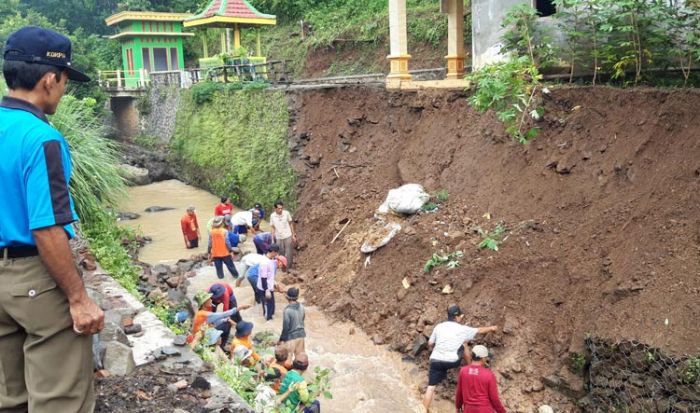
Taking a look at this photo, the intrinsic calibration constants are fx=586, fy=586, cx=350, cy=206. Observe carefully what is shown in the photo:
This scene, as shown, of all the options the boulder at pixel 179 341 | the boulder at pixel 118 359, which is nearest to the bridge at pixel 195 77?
the boulder at pixel 179 341

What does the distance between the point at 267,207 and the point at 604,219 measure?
987cm

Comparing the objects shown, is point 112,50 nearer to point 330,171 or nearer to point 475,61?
point 330,171

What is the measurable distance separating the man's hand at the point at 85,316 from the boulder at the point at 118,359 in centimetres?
192

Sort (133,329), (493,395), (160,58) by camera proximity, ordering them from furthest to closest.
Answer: (160,58) < (493,395) < (133,329)

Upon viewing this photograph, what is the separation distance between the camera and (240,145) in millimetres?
17875

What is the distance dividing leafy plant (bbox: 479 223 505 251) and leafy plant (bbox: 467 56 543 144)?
1.64 metres

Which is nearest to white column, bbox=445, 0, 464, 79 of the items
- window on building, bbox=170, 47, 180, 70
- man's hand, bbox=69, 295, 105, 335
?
man's hand, bbox=69, 295, 105, 335

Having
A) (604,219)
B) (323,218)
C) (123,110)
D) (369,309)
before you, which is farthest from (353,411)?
(123,110)

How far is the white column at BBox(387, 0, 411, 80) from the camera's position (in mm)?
12727

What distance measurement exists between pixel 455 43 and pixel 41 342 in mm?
11440

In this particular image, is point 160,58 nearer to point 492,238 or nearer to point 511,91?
point 511,91

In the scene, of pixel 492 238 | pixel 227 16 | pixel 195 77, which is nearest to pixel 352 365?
pixel 492 238

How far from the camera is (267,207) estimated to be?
51.8ft

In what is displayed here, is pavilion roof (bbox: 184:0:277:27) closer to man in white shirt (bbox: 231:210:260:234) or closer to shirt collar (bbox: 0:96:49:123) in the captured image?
man in white shirt (bbox: 231:210:260:234)
